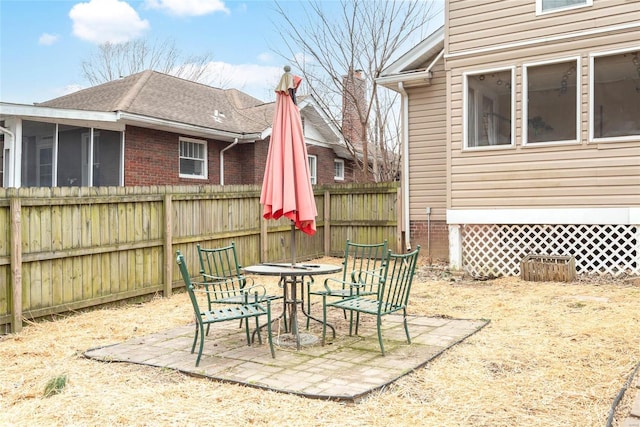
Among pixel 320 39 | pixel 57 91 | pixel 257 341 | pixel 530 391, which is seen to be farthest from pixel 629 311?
pixel 57 91

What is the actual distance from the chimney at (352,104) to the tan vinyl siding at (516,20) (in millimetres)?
5771

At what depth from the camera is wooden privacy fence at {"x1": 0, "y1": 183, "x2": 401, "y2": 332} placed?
19.5ft

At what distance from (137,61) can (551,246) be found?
2462 centimetres

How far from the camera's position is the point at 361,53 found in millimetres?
15617

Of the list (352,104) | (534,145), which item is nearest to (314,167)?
(352,104)

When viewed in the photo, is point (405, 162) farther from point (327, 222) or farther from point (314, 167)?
point (314, 167)

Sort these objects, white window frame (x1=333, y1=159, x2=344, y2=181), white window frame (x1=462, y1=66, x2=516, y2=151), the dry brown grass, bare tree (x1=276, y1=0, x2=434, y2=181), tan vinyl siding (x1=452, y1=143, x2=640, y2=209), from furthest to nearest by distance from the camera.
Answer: white window frame (x1=333, y1=159, x2=344, y2=181)
bare tree (x1=276, y1=0, x2=434, y2=181)
white window frame (x1=462, y1=66, x2=516, y2=151)
tan vinyl siding (x1=452, y1=143, x2=640, y2=209)
the dry brown grass

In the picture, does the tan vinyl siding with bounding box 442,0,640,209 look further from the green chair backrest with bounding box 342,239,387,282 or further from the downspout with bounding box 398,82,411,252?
the downspout with bounding box 398,82,411,252

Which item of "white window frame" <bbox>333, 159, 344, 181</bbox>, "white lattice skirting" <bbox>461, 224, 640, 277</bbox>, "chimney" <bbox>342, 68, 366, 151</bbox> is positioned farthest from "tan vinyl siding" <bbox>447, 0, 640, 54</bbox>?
"white window frame" <bbox>333, 159, 344, 181</bbox>

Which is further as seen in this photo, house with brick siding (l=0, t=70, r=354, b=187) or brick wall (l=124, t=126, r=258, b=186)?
brick wall (l=124, t=126, r=258, b=186)

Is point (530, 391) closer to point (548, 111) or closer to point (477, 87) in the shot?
point (548, 111)

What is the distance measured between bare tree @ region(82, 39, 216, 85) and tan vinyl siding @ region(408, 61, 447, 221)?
18527 mm

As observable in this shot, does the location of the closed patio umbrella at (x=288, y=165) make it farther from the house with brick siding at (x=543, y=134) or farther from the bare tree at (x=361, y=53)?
the bare tree at (x=361, y=53)

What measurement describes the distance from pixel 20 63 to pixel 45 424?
25426 millimetres
